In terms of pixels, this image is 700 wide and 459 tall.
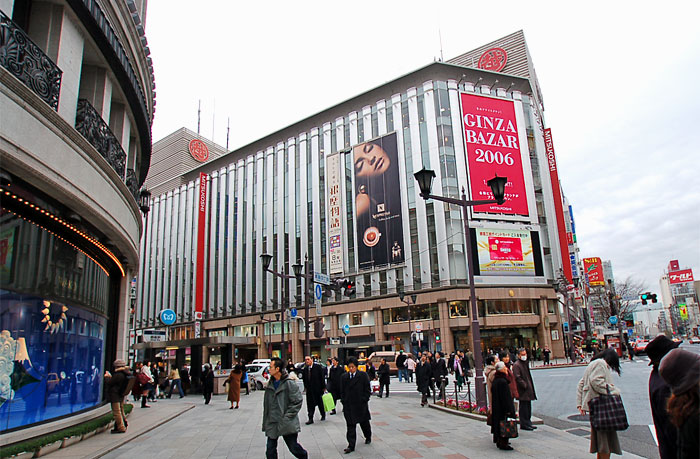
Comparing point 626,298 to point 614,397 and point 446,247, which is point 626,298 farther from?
point 614,397

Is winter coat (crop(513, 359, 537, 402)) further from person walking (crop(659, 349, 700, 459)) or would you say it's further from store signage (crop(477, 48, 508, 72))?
store signage (crop(477, 48, 508, 72))

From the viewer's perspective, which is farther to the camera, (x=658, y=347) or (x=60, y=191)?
(x=60, y=191)

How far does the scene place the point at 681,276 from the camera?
16712 centimetres

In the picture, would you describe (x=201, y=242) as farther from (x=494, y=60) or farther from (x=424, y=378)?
(x=424, y=378)

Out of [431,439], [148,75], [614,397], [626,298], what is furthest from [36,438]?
[626,298]

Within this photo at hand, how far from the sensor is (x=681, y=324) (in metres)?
130

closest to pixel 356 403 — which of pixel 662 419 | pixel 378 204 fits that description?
pixel 662 419

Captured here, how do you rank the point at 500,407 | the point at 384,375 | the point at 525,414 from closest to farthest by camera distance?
the point at 500,407, the point at 525,414, the point at 384,375

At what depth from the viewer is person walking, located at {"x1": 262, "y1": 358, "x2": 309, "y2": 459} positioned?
6883 mm

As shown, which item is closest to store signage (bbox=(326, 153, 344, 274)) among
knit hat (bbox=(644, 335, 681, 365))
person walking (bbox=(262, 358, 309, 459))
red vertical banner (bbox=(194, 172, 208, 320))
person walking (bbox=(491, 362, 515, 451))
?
red vertical banner (bbox=(194, 172, 208, 320))

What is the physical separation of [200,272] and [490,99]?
42497 mm

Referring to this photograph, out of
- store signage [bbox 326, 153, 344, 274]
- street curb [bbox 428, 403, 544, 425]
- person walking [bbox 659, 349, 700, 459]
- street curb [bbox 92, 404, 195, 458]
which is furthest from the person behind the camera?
store signage [bbox 326, 153, 344, 274]

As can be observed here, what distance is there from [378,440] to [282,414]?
11.7 ft

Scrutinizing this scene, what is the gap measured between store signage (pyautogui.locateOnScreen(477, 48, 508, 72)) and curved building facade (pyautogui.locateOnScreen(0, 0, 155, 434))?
5010cm
